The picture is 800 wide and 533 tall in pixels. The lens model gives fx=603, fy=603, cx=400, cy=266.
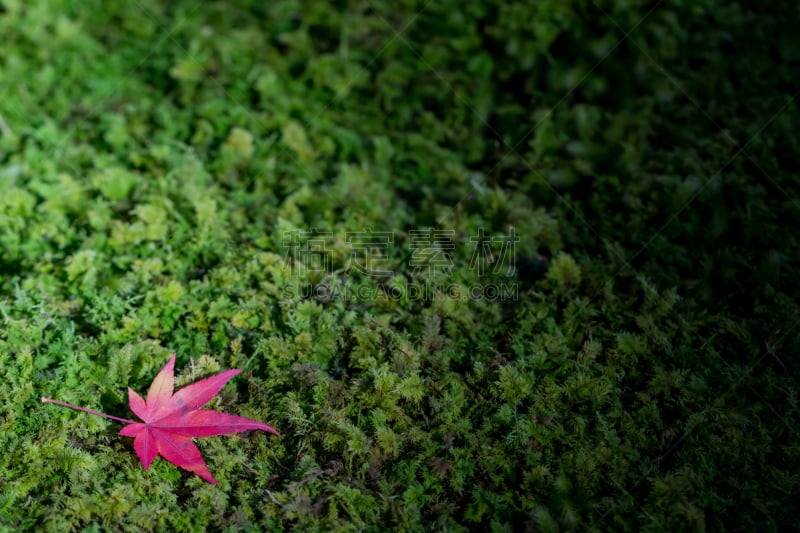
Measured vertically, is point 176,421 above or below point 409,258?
below

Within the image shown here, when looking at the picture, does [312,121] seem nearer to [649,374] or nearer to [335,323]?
[335,323]

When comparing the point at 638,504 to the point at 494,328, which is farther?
the point at 494,328

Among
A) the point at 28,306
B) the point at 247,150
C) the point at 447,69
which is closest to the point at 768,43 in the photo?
the point at 447,69

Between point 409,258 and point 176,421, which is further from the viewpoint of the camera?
point 409,258

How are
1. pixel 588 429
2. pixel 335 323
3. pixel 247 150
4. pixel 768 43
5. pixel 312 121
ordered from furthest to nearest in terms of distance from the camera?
pixel 768 43
pixel 312 121
pixel 247 150
pixel 335 323
pixel 588 429
